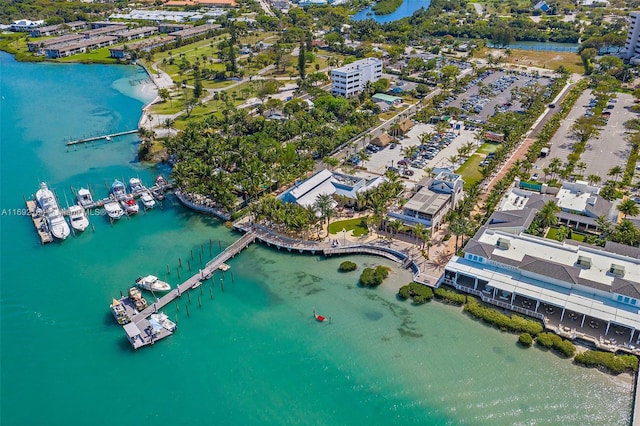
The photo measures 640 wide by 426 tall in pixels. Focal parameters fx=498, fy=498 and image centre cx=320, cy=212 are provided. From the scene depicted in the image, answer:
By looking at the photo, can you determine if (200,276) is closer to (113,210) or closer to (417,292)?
(113,210)

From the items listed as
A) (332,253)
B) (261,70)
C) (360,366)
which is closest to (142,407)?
(360,366)

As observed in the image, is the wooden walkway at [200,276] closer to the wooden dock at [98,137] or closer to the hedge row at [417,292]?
the hedge row at [417,292]

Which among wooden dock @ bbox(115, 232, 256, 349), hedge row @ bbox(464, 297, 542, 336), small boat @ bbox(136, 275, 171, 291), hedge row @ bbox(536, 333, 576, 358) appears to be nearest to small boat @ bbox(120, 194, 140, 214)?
small boat @ bbox(136, 275, 171, 291)

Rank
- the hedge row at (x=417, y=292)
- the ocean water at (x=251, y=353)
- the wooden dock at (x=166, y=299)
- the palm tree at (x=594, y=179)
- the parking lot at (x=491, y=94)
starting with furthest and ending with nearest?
the parking lot at (x=491, y=94)
the palm tree at (x=594, y=179)
the hedge row at (x=417, y=292)
the wooden dock at (x=166, y=299)
the ocean water at (x=251, y=353)

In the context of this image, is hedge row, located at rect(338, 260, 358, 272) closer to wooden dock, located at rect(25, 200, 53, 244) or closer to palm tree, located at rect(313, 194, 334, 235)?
palm tree, located at rect(313, 194, 334, 235)

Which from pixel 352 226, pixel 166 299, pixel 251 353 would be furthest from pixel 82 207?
pixel 251 353

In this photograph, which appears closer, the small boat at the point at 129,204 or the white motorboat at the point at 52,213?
the white motorboat at the point at 52,213

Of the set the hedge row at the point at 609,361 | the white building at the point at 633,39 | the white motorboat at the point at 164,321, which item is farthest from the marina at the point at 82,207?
the white building at the point at 633,39
